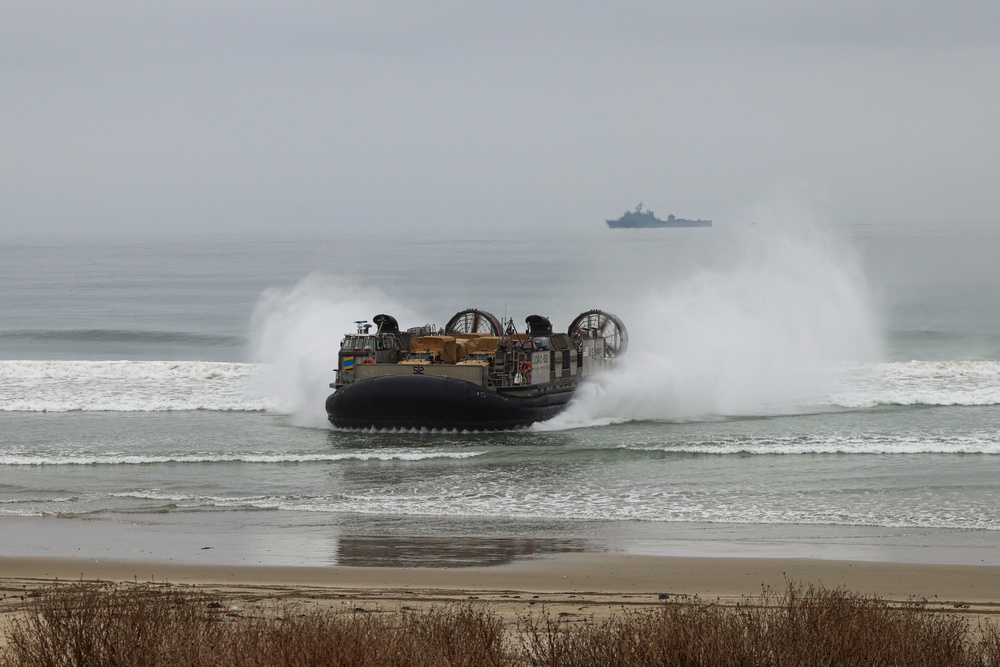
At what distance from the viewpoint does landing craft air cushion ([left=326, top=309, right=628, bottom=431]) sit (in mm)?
22000

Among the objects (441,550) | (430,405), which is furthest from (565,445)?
(441,550)

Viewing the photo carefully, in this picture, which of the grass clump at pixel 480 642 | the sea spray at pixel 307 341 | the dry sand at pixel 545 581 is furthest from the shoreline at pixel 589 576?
the sea spray at pixel 307 341

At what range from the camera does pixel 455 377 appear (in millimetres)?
22688

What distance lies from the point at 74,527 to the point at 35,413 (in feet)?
44.3

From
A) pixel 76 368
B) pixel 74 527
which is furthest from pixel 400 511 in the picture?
pixel 76 368

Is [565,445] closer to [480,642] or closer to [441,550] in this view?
[441,550]

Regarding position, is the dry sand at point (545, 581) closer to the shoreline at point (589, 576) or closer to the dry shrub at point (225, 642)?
the shoreline at point (589, 576)

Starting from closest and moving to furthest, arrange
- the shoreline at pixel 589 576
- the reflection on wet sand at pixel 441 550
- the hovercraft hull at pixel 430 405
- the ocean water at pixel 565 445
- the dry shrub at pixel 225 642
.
Answer: the dry shrub at pixel 225 642, the shoreline at pixel 589 576, the reflection on wet sand at pixel 441 550, the ocean water at pixel 565 445, the hovercraft hull at pixel 430 405

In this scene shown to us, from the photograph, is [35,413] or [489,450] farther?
[35,413]

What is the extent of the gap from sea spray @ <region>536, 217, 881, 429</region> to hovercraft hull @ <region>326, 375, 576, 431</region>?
106cm

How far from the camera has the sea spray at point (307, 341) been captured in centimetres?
2569

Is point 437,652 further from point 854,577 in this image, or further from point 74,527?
point 74,527

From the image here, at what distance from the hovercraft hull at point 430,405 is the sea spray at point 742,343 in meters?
1.06

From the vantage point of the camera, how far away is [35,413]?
25.5m
